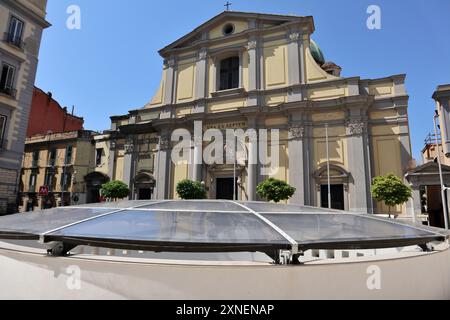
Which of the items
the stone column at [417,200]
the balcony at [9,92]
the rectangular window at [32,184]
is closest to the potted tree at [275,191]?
the stone column at [417,200]

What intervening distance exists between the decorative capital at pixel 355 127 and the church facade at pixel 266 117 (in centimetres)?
6

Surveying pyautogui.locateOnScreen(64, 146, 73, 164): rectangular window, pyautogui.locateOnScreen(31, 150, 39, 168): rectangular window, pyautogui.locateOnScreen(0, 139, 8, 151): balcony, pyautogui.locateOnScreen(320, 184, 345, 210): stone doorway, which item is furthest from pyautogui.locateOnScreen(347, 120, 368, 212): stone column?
pyautogui.locateOnScreen(31, 150, 39, 168): rectangular window

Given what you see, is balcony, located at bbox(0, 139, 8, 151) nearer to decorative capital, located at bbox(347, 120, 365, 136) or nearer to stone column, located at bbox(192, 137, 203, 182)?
stone column, located at bbox(192, 137, 203, 182)

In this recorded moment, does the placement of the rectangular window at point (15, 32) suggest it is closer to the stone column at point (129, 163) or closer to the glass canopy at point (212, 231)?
the stone column at point (129, 163)

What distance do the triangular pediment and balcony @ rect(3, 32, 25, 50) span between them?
11571 millimetres

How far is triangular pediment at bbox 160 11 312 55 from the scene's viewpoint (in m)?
22.4

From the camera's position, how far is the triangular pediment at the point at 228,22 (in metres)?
22.4

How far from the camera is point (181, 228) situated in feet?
9.39

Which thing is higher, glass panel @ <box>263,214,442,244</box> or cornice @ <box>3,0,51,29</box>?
cornice @ <box>3,0,51,29</box>

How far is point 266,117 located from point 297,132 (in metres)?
2.68

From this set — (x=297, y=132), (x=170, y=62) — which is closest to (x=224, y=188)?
(x=297, y=132)

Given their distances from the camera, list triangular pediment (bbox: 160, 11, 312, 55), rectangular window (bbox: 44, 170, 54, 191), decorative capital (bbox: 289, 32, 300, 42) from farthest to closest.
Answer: rectangular window (bbox: 44, 170, 54, 191) → triangular pediment (bbox: 160, 11, 312, 55) → decorative capital (bbox: 289, 32, 300, 42)

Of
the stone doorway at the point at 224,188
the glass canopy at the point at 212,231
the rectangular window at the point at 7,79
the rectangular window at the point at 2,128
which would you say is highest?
the rectangular window at the point at 7,79

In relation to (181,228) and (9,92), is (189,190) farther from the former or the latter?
(181,228)
